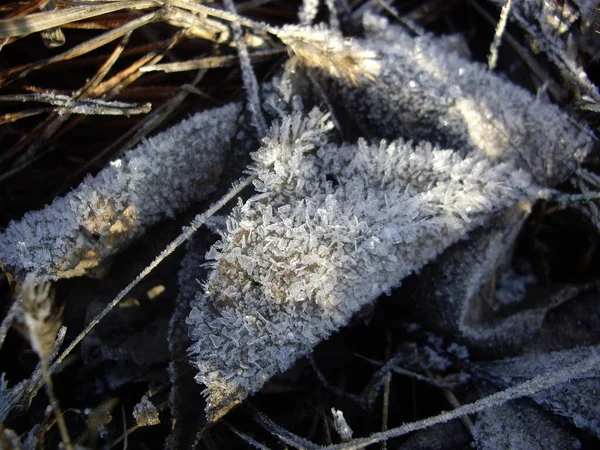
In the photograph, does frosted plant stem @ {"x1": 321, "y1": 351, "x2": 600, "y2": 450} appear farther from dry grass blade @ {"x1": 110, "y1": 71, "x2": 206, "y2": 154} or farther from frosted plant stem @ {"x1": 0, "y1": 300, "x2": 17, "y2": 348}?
dry grass blade @ {"x1": 110, "y1": 71, "x2": 206, "y2": 154}

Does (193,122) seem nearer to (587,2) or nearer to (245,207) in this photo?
(245,207)

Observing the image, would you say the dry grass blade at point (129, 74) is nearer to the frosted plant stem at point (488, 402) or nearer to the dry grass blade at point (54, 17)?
the dry grass blade at point (54, 17)

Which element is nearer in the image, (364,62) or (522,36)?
(364,62)

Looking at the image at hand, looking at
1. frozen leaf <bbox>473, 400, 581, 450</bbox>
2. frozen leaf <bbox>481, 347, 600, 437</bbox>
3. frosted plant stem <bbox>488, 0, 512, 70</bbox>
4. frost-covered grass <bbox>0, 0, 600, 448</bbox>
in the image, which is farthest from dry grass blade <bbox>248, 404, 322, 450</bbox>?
frosted plant stem <bbox>488, 0, 512, 70</bbox>

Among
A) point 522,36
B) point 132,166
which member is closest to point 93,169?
point 132,166

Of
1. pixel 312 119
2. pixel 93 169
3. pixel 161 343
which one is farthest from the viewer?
pixel 93 169

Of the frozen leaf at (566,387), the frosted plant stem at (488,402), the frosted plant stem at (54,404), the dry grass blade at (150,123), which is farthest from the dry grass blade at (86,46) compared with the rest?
the frozen leaf at (566,387)
